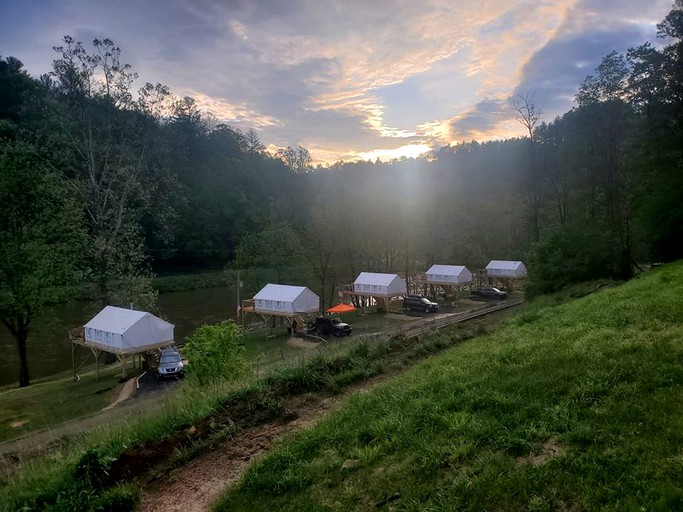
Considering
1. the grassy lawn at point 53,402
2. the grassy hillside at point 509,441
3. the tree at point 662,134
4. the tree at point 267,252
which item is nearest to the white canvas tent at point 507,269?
the tree at point 662,134

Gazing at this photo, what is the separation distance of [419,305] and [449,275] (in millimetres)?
9392

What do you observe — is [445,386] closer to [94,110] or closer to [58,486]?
[58,486]

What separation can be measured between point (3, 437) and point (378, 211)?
40.5 m

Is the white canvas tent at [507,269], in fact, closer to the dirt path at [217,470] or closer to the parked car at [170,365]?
the parked car at [170,365]

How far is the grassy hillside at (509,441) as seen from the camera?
395 cm

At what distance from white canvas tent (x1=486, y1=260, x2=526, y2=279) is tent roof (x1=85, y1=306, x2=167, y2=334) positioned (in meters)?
40.2

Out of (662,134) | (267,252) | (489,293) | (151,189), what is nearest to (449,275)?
(489,293)

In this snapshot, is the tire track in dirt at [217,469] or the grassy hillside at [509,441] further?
the tire track in dirt at [217,469]

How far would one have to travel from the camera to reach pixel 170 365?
865 inches

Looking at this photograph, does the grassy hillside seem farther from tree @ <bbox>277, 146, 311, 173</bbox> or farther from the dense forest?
tree @ <bbox>277, 146, 311, 173</bbox>

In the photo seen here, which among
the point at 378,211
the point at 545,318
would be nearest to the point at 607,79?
the point at 545,318

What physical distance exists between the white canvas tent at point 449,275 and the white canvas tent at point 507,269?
19.9 feet

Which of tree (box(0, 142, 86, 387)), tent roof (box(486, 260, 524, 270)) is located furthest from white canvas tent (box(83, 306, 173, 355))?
tent roof (box(486, 260, 524, 270))

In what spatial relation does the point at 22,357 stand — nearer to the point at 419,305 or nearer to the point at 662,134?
the point at 419,305
